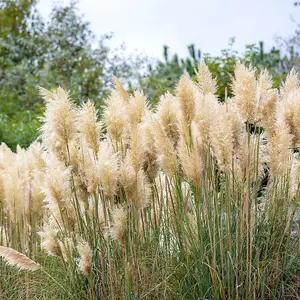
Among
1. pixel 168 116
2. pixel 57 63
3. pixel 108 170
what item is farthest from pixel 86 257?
pixel 57 63

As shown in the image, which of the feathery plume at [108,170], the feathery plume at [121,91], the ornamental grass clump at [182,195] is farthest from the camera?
the feathery plume at [121,91]

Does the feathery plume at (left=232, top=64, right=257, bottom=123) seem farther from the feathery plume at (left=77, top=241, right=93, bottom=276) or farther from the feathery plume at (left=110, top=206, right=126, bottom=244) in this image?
the feathery plume at (left=77, top=241, right=93, bottom=276)

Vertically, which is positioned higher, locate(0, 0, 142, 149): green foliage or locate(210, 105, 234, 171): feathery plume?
locate(0, 0, 142, 149): green foliage

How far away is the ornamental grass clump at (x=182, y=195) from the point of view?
401 centimetres

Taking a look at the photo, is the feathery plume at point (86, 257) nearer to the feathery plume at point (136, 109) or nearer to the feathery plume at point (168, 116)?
the feathery plume at point (168, 116)

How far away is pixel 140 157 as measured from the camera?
4.09 meters

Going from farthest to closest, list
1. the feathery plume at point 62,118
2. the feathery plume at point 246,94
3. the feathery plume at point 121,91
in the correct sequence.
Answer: the feathery plume at point 121,91
the feathery plume at point 62,118
the feathery plume at point 246,94

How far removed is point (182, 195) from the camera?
176 inches

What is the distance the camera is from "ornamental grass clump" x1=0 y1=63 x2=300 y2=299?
4.01m

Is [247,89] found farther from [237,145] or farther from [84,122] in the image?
[84,122]

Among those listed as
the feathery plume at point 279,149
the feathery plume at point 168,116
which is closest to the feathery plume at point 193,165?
the feathery plume at point 168,116

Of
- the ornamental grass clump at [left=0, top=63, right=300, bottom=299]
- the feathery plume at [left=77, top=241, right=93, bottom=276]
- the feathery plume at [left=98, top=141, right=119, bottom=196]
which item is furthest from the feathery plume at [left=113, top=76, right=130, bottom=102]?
the feathery plume at [left=77, top=241, right=93, bottom=276]

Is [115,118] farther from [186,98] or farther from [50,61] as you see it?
[50,61]

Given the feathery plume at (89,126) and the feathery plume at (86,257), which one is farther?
the feathery plume at (89,126)
